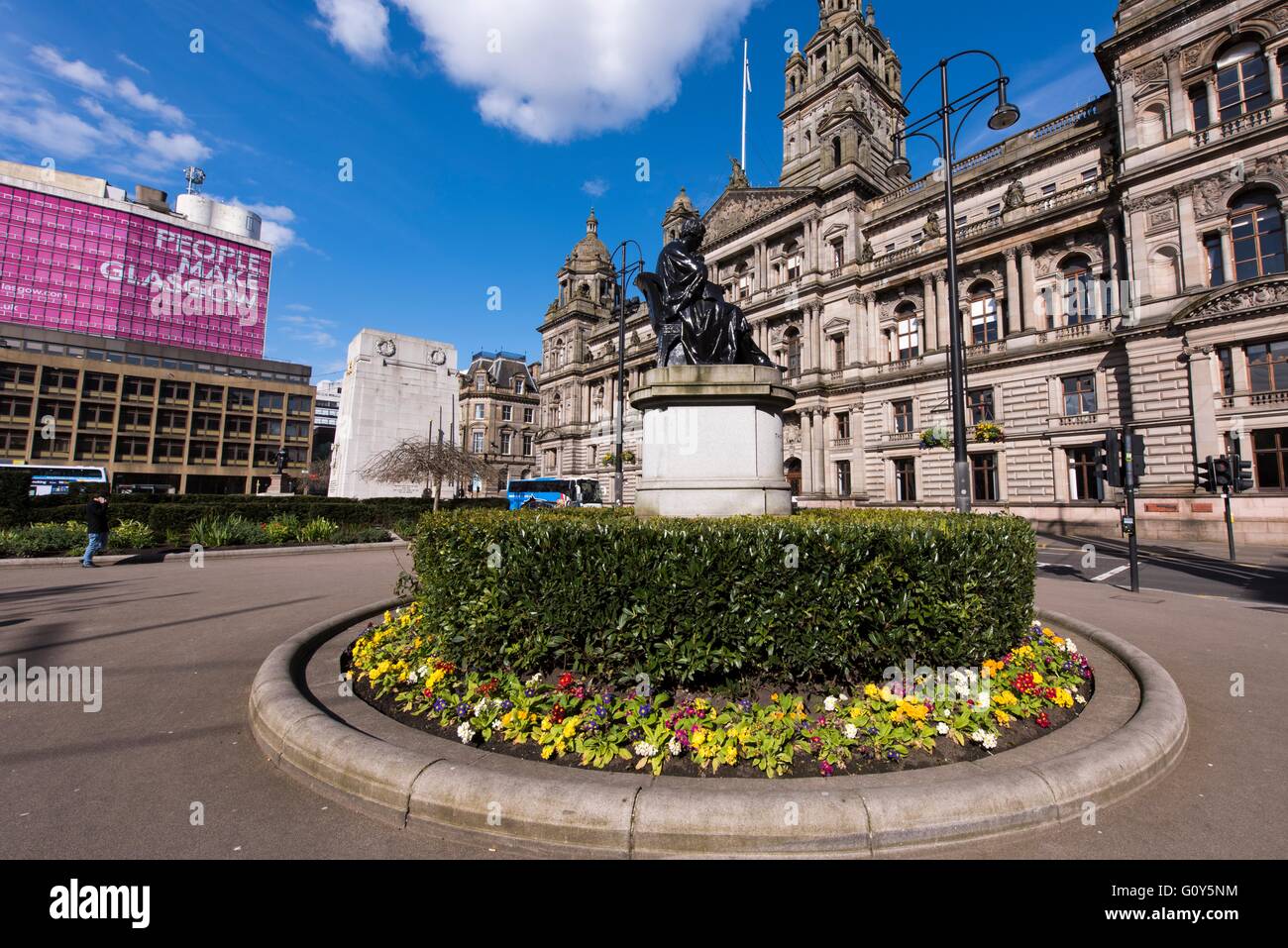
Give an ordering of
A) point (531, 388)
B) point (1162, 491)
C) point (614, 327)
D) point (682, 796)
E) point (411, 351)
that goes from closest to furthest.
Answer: point (682, 796) < point (1162, 491) < point (411, 351) < point (614, 327) < point (531, 388)

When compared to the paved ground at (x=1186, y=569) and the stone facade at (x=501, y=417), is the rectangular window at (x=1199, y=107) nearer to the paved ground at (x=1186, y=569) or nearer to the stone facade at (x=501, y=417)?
the paved ground at (x=1186, y=569)

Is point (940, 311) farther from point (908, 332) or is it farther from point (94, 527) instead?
point (94, 527)

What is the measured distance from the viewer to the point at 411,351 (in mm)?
38062

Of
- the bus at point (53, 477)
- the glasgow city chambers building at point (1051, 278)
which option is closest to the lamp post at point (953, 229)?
the glasgow city chambers building at point (1051, 278)

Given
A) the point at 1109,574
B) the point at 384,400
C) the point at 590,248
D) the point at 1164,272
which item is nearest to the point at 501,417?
the point at 590,248

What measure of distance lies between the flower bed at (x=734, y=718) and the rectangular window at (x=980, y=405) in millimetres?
32446

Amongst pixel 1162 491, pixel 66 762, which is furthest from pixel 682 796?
pixel 1162 491

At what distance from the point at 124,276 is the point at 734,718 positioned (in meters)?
117

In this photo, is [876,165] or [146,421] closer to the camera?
[876,165]

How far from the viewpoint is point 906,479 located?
3538 cm

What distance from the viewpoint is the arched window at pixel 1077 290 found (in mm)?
29270

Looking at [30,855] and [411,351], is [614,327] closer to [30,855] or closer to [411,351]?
[411,351]
